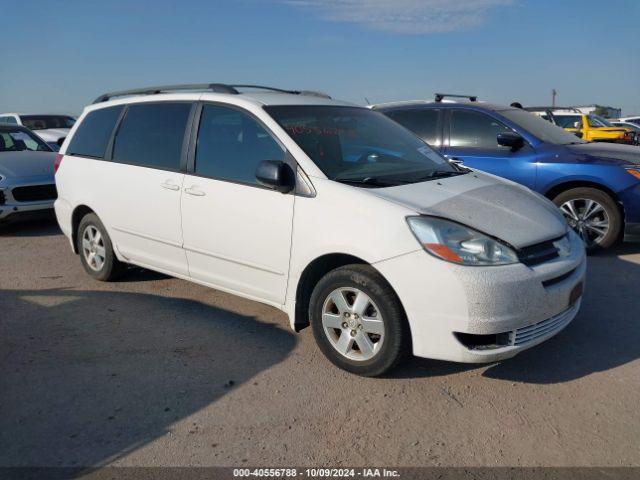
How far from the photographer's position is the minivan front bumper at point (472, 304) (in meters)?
3.10

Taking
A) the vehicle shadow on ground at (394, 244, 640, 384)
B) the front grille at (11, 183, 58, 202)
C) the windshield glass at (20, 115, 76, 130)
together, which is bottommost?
the vehicle shadow on ground at (394, 244, 640, 384)

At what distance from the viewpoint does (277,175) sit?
3.63m

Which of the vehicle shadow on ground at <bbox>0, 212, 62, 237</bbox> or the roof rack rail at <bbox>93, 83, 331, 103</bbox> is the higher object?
the roof rack rail at <bbox>93, 83, 331, 103</bbox>

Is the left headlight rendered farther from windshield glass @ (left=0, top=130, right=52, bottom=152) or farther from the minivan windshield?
windshield glass @ (left=0, top=130, right=52, bottom=152)

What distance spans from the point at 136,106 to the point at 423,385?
348cm

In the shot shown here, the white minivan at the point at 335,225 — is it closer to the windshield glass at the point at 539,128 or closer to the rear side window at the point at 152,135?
the rear side window at the point at 152,135

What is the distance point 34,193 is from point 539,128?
6787 millimetres

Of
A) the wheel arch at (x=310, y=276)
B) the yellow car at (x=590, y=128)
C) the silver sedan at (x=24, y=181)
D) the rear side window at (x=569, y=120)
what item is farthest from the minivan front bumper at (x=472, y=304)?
the rear side window at (x=569, y=120)

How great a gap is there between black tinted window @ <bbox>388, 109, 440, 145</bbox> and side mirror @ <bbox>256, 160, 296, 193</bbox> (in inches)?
151

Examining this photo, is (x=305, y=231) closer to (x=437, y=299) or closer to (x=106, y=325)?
(x=437, y=299)

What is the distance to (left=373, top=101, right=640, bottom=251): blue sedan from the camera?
614 centimetres

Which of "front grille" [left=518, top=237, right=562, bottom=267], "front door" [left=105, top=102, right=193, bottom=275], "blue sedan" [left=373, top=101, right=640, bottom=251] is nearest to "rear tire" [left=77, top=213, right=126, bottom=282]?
"front door" [left=105, top=102, right=193, bottom=275]

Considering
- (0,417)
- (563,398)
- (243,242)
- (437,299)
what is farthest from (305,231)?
(0,417)

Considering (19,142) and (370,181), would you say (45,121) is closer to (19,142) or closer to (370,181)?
(19,142)
